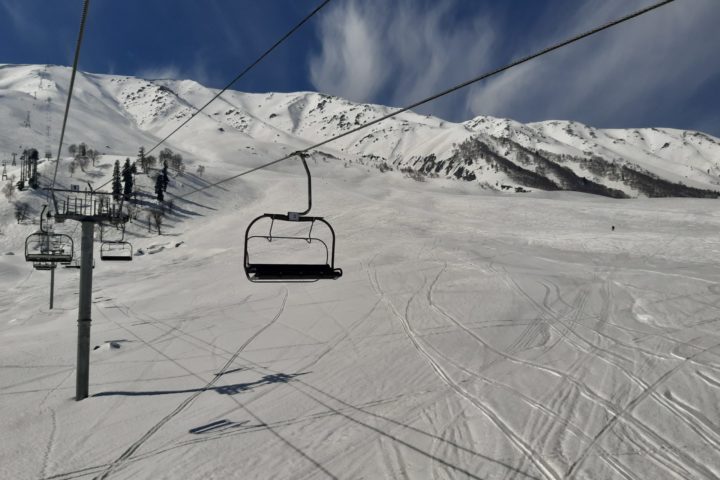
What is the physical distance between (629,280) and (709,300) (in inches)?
213

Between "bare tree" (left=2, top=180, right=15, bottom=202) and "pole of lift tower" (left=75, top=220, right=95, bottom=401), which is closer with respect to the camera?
"pole of lift tower" (left=75, top=220, right=95, bottom=401)

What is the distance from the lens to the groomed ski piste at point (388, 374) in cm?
884

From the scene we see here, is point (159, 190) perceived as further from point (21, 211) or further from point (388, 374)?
point (388, 374)

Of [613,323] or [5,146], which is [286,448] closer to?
[613,323]

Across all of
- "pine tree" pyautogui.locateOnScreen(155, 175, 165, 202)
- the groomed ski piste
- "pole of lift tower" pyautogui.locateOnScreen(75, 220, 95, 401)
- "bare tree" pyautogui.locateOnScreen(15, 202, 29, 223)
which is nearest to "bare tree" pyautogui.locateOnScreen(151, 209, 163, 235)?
"pine tree" pyautogui.locateOnScreen(155, 175, 165, 202)

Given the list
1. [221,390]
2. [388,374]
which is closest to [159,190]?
[221,390]

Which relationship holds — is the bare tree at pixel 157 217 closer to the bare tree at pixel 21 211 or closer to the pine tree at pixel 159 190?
the pine tree at pixel 159 190

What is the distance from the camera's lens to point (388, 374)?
1372 centimetres

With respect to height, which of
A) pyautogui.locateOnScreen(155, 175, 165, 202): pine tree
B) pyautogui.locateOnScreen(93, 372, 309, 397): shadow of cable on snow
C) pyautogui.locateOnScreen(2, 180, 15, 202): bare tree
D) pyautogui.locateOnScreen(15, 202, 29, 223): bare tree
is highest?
pyautogui.locateOnScreen(155, 175, 165, 202): pine tree

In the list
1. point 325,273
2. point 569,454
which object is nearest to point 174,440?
point 325,273

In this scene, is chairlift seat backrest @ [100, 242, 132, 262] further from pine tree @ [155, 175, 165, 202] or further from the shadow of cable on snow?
pine tree @ [155, 175, 165, 202]

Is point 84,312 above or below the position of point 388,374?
above

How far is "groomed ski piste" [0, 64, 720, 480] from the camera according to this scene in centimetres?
884

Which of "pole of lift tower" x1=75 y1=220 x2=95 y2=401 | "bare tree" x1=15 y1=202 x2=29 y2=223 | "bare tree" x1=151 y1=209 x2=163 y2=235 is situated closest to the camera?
"pole of lift tower" x1=75 y1=220 x2=95 y2=401
